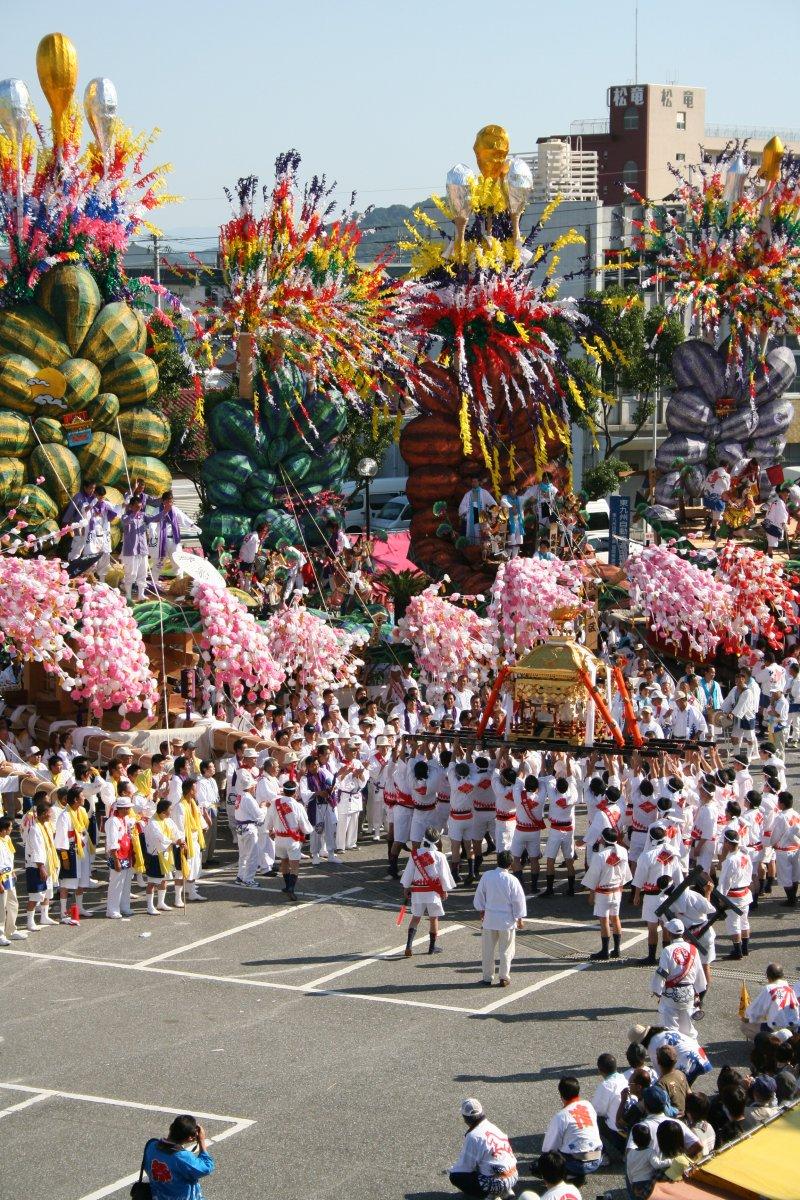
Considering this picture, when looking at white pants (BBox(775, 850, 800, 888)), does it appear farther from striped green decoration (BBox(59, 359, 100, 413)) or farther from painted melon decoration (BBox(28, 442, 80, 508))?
striped green decoration (BBox(59, 359, 100, 413))

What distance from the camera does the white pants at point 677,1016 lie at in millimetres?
13211

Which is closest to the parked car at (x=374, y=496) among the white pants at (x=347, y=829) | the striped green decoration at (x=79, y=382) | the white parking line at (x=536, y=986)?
the striped green decoration at (x=79, y=382)

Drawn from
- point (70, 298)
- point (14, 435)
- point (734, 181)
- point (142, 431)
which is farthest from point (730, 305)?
point (14, 435)

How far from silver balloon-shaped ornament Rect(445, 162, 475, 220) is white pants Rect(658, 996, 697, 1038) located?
18.0m

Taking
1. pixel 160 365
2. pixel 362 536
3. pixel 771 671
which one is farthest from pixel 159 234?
pixel 160 365

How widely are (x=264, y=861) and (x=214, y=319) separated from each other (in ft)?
35.6

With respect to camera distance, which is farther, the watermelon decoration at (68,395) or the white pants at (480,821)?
the watermelon decoration at (68,395)

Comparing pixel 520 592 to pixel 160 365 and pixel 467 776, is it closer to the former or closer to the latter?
pixel 467 776

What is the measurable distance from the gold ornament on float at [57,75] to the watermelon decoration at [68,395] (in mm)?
2127

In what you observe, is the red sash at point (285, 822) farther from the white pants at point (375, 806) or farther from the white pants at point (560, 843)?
the white pants at point (375, 806)

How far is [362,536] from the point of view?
29.7m

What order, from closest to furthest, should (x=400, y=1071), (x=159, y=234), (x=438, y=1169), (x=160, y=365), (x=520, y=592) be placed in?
(x=438, y=1169) → (x=400, y=1071) → (x=520, y=592) → (x=159, y=234) → (x=160, y=365)

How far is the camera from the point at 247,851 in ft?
60.1

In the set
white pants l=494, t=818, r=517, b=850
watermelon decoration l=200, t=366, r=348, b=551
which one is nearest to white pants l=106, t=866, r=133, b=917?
white pants l=494, t=818, r=517, b=850
